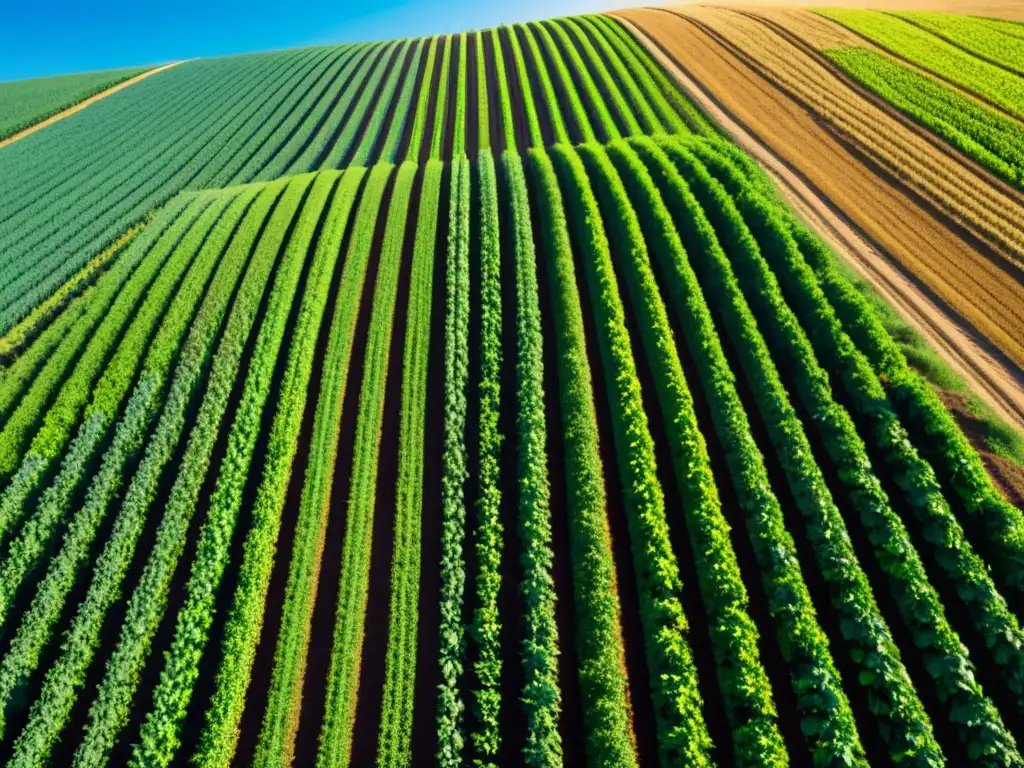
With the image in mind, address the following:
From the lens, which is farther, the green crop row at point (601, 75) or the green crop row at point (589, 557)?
the green crop row at point (601, 75)

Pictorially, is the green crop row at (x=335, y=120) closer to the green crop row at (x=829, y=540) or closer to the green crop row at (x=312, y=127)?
the green crop row at (x=312, y=127)

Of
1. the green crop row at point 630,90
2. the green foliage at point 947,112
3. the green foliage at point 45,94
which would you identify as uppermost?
the green foliage at point 45,94

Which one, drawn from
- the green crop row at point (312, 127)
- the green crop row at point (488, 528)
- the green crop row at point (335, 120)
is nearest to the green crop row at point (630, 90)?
the green crop row at point (488, 528)

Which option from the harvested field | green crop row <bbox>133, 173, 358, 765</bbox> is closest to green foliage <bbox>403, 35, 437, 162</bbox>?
green crop row <bbox>133, 173, 358, 765</bbox>

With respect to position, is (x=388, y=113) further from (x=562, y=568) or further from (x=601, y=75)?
(x=562, y=568)

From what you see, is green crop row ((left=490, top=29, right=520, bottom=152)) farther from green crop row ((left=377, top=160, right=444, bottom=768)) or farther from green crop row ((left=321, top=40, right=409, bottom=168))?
green crop row ((left=377, top=160, right=444, bottom=768))

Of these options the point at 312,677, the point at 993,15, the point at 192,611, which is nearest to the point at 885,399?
the point at 312,677
